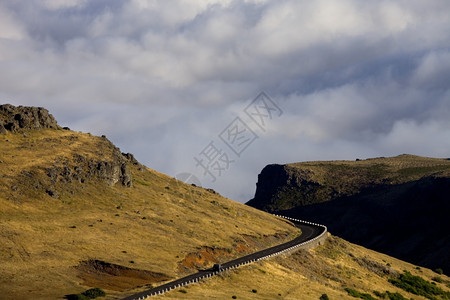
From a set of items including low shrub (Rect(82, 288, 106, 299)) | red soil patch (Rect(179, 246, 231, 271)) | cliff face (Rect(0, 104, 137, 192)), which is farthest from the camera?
cliff face (Rect(0, 104, 137, 192))

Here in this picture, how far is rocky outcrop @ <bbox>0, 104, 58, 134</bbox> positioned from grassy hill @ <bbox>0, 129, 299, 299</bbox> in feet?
5.45

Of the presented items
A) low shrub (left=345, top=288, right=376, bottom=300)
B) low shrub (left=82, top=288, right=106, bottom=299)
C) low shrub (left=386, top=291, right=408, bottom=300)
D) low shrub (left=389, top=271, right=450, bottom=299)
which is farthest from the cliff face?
low shrub (left=389, top=271, right=450, bottom=299)

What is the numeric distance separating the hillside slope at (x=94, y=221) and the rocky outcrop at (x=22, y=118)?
8.6 inches

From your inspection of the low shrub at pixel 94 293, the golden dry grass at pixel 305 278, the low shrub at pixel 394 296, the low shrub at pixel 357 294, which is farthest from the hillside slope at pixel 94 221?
the low shrub at pixel 394 296

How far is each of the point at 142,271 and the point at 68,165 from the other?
A: 39.0m

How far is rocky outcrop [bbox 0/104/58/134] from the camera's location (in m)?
115

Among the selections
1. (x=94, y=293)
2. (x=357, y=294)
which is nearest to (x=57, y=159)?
(x=94, y=293)

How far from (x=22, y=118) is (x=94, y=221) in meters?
35.9

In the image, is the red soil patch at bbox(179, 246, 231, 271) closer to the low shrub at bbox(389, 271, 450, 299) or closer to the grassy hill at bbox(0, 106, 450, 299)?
the grassy hill at bbox(0, 106, 450, 299)

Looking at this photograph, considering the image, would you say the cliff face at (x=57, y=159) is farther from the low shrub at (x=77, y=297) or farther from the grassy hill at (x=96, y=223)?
the low shrub at (x=77, y=297)

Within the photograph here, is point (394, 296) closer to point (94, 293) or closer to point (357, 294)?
point (357, 294)

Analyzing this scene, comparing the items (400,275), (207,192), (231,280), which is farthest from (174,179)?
(231,280)

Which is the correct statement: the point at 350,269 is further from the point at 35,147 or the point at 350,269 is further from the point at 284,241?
the point at 35,147

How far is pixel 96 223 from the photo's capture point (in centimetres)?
9350
